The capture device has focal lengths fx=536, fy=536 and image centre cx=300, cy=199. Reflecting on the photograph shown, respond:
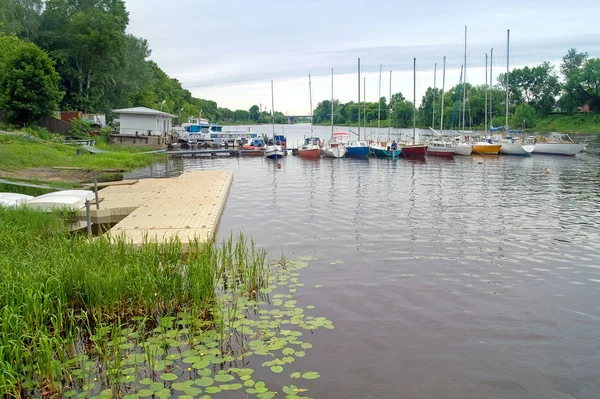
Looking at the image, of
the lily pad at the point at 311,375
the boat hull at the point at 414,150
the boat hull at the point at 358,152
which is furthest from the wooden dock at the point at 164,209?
the boat hull at the point at 358,152

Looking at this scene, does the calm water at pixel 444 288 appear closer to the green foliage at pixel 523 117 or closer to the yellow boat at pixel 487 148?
the yellow boat at pixel 487 148

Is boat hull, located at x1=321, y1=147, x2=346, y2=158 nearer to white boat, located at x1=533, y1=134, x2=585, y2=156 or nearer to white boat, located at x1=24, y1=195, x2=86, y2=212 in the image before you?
white boat, located at x1=533, y1=134, x2=585, y2=156

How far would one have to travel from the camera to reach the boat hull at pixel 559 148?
51188 mm

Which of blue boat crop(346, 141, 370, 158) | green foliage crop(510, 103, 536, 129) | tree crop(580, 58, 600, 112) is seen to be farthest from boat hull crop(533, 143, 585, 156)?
tree crop(580, 58, 600, 112)

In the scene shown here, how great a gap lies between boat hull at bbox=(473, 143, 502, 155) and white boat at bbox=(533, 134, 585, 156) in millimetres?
4150

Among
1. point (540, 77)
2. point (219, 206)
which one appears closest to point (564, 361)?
point (219, 206)

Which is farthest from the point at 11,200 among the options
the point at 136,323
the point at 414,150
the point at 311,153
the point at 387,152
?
the point at 414,150

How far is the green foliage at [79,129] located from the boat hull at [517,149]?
3980cm

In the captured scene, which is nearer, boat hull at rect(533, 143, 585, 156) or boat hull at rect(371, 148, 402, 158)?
boat hull at rect(371, 148, 402, 158)

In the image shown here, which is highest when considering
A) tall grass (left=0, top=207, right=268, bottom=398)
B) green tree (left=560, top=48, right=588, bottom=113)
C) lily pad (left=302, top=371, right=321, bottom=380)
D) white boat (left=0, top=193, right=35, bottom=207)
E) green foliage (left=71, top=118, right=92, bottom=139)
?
green tree (left=560, top=48, right=588, bottom=113)

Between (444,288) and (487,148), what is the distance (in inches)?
1858

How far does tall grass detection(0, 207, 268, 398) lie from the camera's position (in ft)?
20.3

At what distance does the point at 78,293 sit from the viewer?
7961 mm

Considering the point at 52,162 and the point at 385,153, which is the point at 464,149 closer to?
the point at 385,153
